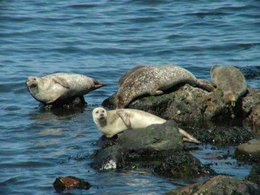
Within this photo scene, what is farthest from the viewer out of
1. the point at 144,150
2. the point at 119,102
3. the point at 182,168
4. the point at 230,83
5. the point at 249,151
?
the point at 119,102

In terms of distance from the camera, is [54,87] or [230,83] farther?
[54,87]

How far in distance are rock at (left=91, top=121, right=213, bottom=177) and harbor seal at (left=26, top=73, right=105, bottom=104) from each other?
9.45 ft

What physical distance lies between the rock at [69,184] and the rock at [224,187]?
1.35 m

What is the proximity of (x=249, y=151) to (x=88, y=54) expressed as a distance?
9.19 meters

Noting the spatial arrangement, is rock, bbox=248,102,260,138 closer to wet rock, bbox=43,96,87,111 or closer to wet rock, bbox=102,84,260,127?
wet rock, bbox=102,84,260,127

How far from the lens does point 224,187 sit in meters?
9.30

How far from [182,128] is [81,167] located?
2.27 metres

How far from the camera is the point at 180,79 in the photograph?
1389cm

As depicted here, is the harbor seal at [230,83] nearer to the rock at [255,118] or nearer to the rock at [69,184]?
the rock at [255,118]

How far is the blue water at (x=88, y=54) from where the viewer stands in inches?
439

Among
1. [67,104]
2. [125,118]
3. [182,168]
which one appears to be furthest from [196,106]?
[182,168]

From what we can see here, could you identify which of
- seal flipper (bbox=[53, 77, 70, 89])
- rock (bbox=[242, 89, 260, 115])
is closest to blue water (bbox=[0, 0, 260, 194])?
seal flipper (bbox=[53, 77, 70, 89])

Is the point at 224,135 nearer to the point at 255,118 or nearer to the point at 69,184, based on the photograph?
the point at 255,118

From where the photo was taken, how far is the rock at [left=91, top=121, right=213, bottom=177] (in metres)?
11.1
